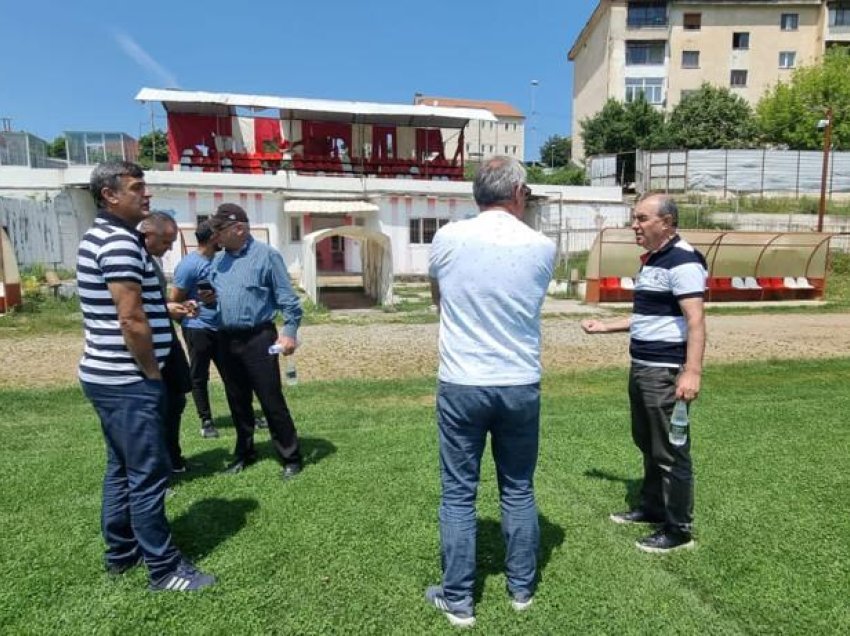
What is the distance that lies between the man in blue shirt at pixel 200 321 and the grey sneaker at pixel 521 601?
9.62 feet

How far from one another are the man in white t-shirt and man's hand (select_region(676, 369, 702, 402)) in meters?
0.88

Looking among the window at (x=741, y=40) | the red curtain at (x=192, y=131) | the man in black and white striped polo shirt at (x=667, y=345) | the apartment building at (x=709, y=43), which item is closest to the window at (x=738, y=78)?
the apartment building at (x=709, y=43)

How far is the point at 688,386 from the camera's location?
9.45ft

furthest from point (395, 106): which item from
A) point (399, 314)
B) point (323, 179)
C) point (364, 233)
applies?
point (399, 314)

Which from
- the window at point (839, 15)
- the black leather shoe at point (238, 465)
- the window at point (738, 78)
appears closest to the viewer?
the black leather shoe at point (238, 465)

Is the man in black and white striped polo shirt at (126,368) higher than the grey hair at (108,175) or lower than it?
lower

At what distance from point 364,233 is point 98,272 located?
12.5m

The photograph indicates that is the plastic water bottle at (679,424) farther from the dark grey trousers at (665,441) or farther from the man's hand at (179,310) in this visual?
the man's hand at (179,310)

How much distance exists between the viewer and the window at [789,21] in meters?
44.1

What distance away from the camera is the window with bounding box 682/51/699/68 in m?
44.7

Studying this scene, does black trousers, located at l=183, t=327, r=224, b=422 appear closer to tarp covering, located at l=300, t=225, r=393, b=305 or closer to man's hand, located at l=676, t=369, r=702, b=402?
man's hand, located at l=676, t=369, r=702, b=402

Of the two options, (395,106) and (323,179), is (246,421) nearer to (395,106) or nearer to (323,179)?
(323,179)

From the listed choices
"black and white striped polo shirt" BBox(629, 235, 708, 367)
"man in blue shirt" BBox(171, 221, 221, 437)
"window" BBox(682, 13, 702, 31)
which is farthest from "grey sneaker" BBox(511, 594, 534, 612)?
"window" BBox(682, 13, 702, 31)

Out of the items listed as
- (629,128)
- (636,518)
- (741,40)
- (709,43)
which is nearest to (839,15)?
(741,40)
